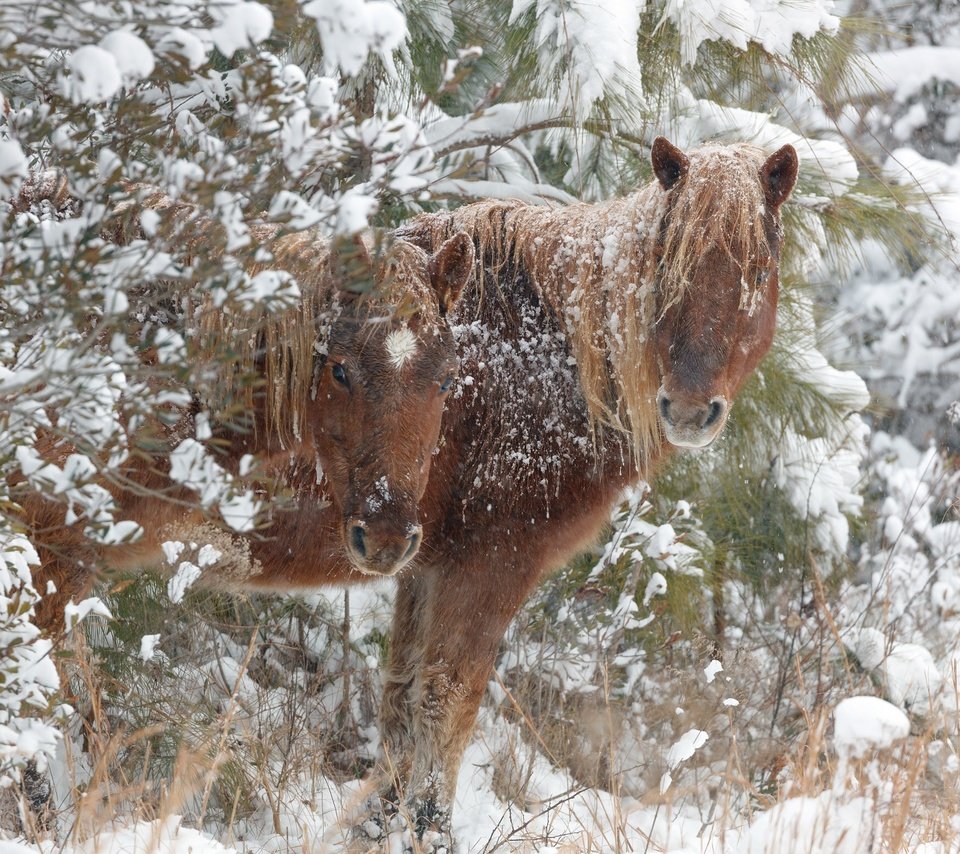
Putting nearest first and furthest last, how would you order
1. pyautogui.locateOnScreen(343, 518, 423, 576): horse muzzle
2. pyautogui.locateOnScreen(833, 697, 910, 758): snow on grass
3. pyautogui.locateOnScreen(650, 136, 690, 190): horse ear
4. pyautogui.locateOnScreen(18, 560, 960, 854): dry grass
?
pyautogui.locateOnScreen(833, 697, 910, 758): snow on grass
pyautogui.locateOnScreen(343, 518, 423, 576): horse muzzle
pyautogui.locateOnScreen(650, 136, 690, 190): horse ear
pyautogui.locateOnScreen(18, 560, 960, 854): dry grass

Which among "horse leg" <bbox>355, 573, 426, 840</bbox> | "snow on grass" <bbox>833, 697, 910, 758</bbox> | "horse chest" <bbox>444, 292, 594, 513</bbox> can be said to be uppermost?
"snow on grass" <bbox>833, 697, 910, 758</bbox>

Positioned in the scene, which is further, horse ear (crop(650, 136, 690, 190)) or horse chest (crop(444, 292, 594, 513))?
horse chest (crop(444, 292, 594, 513))

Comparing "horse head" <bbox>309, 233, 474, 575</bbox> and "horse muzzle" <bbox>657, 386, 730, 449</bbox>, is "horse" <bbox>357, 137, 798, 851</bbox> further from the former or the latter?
"horse head" <bbox>309, 233, 474, 575</bbox>

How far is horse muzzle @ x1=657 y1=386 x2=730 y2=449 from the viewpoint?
3.12m

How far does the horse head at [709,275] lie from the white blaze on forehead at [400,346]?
845 millimetres

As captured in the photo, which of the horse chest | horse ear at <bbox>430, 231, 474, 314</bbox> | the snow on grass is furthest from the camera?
the horse chest

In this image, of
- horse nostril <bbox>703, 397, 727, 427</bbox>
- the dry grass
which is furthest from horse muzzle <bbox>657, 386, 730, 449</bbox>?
the dry grass

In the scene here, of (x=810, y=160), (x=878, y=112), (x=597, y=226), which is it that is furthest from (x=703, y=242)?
(x=878, y=112)

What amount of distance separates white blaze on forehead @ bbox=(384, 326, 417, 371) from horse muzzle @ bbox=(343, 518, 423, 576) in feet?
1.45

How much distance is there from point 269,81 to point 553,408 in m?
1.83

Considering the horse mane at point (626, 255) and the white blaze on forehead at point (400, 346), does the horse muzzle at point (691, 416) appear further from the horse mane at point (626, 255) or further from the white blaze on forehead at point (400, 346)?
the white blaze on forehead at point (400, 346)

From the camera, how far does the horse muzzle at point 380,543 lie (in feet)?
8.82

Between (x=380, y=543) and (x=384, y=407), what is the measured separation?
1.24 feet

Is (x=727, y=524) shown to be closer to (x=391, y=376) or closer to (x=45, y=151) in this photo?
(x=391, y=376)
